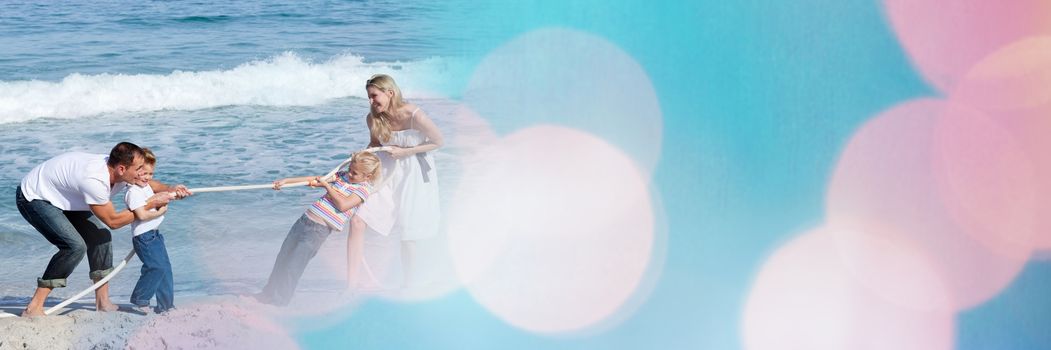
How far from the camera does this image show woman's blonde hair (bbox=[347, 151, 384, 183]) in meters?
5.40

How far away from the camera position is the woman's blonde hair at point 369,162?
17.7ft

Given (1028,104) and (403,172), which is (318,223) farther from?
(1028,104)

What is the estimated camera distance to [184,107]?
49.9ft

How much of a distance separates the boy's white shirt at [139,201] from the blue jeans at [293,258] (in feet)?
2.39

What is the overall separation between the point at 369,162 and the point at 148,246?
48.3 inches

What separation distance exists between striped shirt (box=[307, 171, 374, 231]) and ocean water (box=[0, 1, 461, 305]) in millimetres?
1353

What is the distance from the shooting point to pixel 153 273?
5.11 m

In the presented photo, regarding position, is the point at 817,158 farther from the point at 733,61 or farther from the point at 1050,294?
the point at 1050,294

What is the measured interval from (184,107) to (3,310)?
33.6 feet

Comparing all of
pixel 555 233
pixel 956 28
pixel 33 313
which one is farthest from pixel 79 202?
pixel 956 28

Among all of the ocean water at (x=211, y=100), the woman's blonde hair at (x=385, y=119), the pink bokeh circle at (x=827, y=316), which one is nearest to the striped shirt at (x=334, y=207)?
the woman's blonde hair at (x=385, y=119)

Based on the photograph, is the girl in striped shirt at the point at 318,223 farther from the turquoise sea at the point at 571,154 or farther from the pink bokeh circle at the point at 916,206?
the pink bokeh circle at the point at 916,206

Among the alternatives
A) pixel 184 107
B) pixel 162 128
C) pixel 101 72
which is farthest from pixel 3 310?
pixel 101 72

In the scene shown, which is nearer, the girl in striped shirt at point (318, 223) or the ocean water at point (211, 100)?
the girl in striped shirt at point (318, 223)
